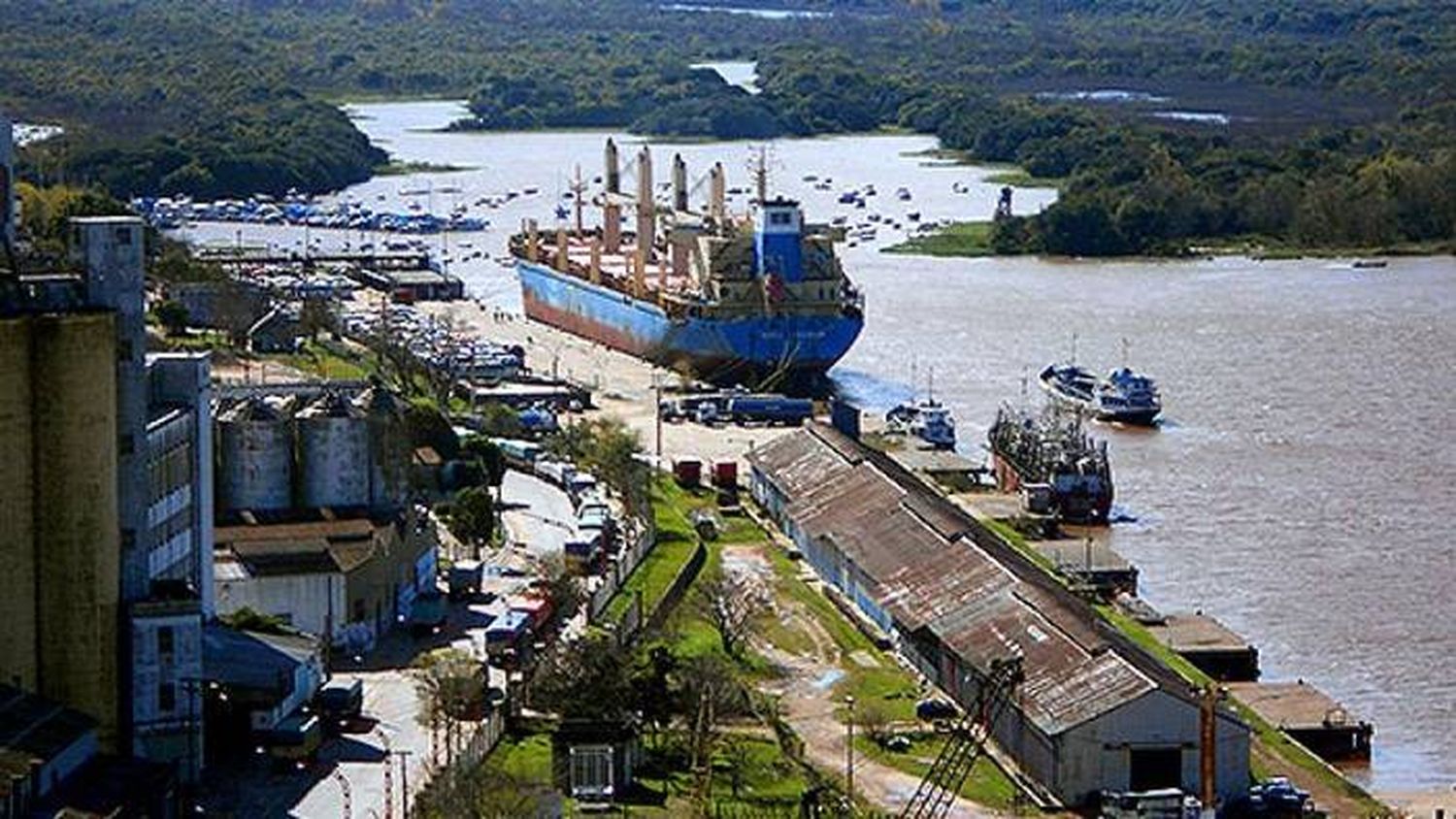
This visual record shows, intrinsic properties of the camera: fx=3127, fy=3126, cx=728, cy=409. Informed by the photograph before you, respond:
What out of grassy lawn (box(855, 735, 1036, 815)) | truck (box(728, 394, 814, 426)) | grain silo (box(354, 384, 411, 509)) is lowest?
truck (box(728, 394, 814, 426))

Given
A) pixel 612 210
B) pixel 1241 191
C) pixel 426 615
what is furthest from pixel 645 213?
pixel 426 615

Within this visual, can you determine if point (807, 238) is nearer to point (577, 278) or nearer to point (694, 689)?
point (577, 278)

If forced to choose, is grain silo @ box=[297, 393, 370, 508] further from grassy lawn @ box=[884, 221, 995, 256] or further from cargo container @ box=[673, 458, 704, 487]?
grassy lawn @ box=[884, 221, 995, 256]

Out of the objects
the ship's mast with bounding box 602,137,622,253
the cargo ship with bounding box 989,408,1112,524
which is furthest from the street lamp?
the ship's mast with bounding box 602,137,622,253

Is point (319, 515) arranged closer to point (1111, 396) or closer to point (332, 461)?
point (332, 461)

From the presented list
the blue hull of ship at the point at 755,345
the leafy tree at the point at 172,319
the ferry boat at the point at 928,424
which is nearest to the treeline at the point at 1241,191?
the blue hull of ship at the point at 755,345

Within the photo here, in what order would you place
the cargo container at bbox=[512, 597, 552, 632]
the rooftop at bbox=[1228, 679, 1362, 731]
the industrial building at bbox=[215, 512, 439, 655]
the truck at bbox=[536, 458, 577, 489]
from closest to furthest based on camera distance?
1. the rooftop at bbox=[1228, 679, 1362, 731]
2. the industrial building at bbox=[215, 512, 439, 655]
3. the cargo container at bbox=[512, 597, 552, 632]
4. the truck at bbox=[536, 458, 577, 489]
